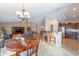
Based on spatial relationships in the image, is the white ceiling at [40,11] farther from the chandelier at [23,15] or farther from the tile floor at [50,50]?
the tile floor at [50,50]

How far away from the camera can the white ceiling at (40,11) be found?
1986mm

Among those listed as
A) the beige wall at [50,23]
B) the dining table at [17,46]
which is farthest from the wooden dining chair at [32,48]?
the beige wall at [50,23]

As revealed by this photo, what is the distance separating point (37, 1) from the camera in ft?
6.45

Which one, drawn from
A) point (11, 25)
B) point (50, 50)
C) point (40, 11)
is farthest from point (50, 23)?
point (11, 25)

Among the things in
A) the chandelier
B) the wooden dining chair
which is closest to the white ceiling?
the chandelier

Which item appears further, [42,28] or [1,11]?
[42,28]

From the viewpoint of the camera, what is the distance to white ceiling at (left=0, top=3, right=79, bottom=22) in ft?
6.52

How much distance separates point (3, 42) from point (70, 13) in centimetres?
127

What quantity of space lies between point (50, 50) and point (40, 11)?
0.71 m

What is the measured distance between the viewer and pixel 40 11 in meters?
2.08

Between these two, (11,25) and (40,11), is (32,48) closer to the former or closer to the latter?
(11,25)

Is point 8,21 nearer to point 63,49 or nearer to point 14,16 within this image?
point 14,16

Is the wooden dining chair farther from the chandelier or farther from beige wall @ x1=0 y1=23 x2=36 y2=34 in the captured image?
the chandelier

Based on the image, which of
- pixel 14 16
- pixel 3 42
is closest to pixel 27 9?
pixel 14 16
